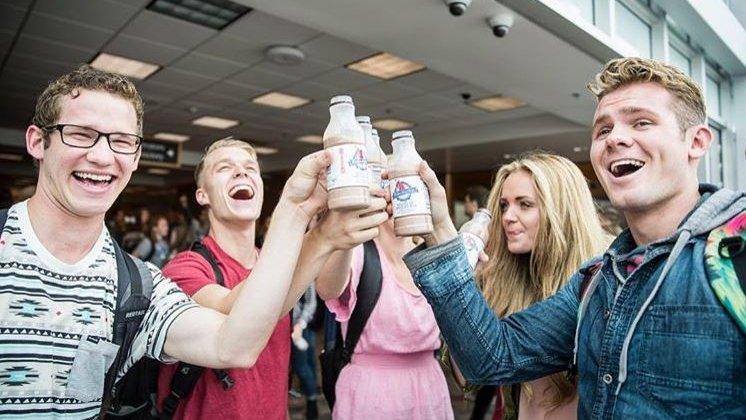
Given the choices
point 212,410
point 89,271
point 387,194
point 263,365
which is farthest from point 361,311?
point 89,271

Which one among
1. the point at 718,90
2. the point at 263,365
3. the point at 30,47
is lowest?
the point at 263,365

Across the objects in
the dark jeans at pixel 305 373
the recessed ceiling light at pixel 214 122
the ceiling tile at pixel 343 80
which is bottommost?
the dark jeans at pixel 305 373

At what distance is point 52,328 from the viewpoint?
3.88ft

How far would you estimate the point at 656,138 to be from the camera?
1.11m

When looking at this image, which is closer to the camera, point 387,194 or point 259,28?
point 387,194

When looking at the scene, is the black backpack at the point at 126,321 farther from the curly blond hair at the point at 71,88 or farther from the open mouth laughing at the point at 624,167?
the open mouth laughing at the point at 624,167

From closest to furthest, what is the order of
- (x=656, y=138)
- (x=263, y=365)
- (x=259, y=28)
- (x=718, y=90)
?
(x=656, y=138) < (x=263, y=365) < (x=259, y=28) < (x=718, y=90)

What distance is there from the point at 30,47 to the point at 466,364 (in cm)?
647

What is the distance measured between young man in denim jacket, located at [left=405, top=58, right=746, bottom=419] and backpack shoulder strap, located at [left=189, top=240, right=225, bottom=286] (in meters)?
0.86

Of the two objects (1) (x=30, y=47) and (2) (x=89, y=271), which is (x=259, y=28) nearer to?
(1) (x=30, y=47)

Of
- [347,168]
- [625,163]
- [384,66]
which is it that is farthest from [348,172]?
[384,66]

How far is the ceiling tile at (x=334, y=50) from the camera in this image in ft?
17.6

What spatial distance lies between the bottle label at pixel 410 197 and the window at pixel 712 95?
8.02 meters

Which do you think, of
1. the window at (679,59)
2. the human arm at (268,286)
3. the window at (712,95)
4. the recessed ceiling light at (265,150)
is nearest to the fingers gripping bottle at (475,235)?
the human arm at (268,286)
